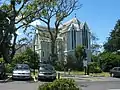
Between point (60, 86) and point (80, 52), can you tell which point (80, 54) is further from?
point (60, 86)

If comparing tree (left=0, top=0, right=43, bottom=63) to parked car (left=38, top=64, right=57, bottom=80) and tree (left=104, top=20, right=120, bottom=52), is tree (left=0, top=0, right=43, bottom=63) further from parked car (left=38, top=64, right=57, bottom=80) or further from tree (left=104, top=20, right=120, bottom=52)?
tree (left=104, top=20, right=120, bottom=52)

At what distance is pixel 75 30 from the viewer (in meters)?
75.6

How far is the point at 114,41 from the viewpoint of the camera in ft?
309

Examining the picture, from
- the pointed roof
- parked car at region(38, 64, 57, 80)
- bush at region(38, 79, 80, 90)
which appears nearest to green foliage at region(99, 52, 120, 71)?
the pointed roof

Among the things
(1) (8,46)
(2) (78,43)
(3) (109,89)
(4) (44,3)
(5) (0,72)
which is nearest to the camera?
(3) (109,89)

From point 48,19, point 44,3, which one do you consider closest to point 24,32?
point 48,19

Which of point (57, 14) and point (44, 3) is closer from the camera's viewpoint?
point (44, 3)

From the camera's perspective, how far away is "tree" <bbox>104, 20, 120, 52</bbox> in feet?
307

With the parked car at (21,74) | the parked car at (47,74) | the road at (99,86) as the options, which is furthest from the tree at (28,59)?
the road at (99,86)

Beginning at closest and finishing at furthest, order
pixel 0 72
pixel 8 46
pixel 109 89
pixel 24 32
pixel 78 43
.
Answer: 1. pixel 109 89
2. pixel 0 72
3. pixel 8 46
4. pixel 24 32
5. pixel 78 43

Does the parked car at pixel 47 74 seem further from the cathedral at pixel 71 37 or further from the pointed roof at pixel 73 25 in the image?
the pointed roof at pixel 73 25

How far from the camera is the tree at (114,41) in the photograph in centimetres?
9361

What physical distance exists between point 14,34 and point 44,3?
7.36m

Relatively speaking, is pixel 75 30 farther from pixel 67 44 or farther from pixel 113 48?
pixel 113 48
